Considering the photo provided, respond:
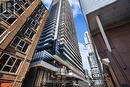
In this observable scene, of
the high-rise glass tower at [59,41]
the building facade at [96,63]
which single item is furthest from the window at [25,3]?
the building facade at [96,63]

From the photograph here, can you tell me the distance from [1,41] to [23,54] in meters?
3.85

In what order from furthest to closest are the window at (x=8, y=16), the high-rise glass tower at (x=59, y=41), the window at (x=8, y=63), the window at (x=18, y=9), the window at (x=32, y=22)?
the high-rise glass tower at (x=59, y=41)
the window at (x=32, y=22)
the window at (x=18, y=9)
the window at (x=8, y=16)
the window at (x=8, y=63)

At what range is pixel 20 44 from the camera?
54.5 feet

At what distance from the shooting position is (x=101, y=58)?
365 centimetres

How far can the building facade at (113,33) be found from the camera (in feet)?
9.20

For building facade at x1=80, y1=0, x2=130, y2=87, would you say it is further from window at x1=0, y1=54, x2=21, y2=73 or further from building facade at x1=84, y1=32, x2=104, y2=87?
window at x1=0, y1=54, x2=21, y2=73

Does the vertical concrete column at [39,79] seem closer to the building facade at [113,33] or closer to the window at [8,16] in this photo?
the window at [8,16]

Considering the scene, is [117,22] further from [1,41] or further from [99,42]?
[1,41]

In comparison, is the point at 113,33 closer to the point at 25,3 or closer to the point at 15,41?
the point at 15,41

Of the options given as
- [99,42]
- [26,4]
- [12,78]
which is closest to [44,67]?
[12,78]

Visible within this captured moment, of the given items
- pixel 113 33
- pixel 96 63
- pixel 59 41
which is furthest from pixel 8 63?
pixel 59 41

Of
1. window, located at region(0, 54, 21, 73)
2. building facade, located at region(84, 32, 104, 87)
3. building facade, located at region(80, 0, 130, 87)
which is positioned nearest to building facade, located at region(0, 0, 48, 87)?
window, located at region(0, 54, 21, 73)

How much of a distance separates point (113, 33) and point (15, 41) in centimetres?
1487

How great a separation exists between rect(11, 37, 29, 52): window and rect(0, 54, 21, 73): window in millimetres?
1953
